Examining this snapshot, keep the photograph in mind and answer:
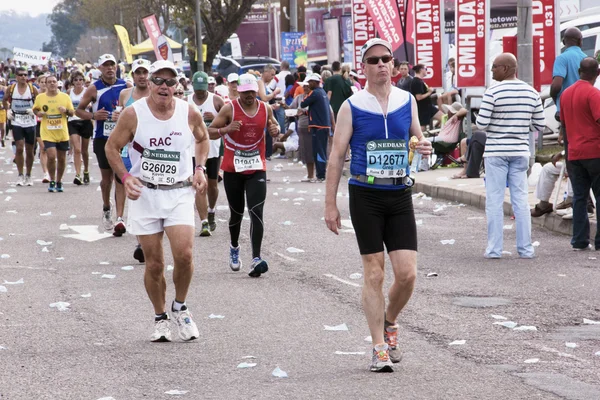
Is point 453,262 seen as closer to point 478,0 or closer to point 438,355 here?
point 438,355

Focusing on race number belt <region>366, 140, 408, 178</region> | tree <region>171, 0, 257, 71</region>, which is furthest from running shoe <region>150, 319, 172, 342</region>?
tree <region>171, 0, 257, 71</region>

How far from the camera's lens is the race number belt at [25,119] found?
21.8 meters

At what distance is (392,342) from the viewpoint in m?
7.37

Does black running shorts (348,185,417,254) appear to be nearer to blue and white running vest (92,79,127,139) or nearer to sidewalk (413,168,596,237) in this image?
Result: sidewalk (413,168,596,237)

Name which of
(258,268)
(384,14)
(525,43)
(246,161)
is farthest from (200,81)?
(384,14)

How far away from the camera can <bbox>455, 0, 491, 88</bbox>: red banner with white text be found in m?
19.8

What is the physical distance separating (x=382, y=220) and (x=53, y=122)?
13.5 m

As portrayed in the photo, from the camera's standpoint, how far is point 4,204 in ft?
61.7

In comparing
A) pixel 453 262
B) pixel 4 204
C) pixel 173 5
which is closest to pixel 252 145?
pixel 453 262

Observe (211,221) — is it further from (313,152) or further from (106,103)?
(313,152)

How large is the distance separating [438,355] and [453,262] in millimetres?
4493

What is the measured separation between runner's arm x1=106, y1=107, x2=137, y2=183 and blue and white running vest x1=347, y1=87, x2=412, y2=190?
5.28 ft

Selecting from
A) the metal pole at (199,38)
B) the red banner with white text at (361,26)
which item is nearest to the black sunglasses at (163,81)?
the red banner with white text at (361,26)

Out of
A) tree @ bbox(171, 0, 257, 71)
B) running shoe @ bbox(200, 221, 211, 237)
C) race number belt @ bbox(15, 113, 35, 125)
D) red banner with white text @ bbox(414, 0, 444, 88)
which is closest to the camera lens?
running shoe @ bbox(200, 221, 211, 237)
